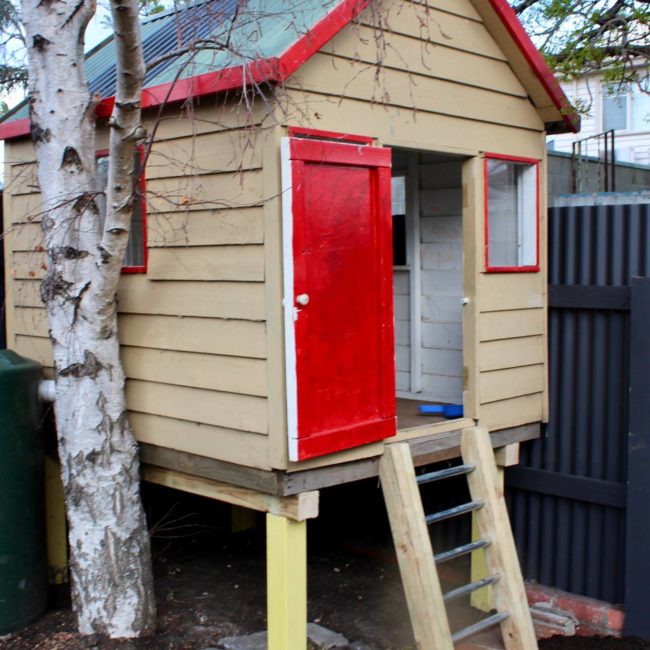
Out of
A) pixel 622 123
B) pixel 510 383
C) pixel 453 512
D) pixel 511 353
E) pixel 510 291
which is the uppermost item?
pixel 622 123

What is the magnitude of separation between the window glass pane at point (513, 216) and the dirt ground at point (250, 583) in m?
2.52

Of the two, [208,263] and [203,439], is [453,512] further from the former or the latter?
[208,263]

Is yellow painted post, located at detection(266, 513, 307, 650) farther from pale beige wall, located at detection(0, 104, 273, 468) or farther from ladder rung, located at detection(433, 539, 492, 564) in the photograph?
ladder rung, located at detection(433, 539, 492, 564)

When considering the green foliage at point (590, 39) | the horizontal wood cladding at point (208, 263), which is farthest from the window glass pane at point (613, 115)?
the horizontal wood cladding at point (208, 263)

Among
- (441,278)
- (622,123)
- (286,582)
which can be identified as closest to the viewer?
(286,582)

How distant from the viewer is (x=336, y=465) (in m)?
4.78

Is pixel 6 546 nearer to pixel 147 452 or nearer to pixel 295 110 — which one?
pixel 147 452

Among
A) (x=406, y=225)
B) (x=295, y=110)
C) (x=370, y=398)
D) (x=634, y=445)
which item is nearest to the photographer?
(x=295, y=110)

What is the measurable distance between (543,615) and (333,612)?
1.47m

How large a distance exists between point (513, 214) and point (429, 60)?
4.47 ft

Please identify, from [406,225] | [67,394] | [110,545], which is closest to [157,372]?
[67,394]

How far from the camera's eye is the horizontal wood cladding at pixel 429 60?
4852 mm

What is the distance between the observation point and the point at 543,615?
598cm

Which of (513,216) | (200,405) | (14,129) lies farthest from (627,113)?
(200,405)
